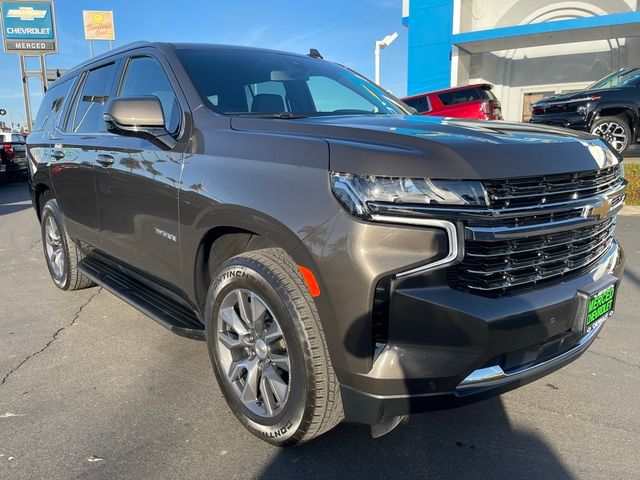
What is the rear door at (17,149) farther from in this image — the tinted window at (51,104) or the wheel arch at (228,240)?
the wheel arch at (228,240)

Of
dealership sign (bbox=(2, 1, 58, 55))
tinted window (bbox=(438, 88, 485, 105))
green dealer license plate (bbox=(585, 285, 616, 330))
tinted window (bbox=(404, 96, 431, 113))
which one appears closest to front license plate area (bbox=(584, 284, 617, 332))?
green dealer license plate (bbox=(585, 285, 616, 330))

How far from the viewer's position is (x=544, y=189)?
2.00 metres

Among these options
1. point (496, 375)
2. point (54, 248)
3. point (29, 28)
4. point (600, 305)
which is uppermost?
point (29, 28)

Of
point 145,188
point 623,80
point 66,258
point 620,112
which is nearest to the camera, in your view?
point 145,188

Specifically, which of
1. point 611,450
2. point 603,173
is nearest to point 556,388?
point 611,450

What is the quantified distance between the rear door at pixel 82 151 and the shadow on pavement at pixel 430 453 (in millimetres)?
2424

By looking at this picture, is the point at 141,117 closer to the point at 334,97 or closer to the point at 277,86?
the point at 277,86

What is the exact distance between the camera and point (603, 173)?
236 cm

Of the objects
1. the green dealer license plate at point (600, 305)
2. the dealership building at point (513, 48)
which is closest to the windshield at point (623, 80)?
the dealership building at point (513, 48)

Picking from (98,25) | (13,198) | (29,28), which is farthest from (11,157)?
(98,25)

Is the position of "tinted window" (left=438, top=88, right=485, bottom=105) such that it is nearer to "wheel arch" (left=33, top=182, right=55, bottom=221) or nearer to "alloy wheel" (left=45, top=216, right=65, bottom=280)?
"wheel arch" (left=33, top=182, right=55, bottom=221)

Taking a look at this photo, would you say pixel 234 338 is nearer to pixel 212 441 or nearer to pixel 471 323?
pixel 212 441

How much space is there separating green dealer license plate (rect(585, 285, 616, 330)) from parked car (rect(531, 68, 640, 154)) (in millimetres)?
8380

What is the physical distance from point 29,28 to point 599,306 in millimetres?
35204
